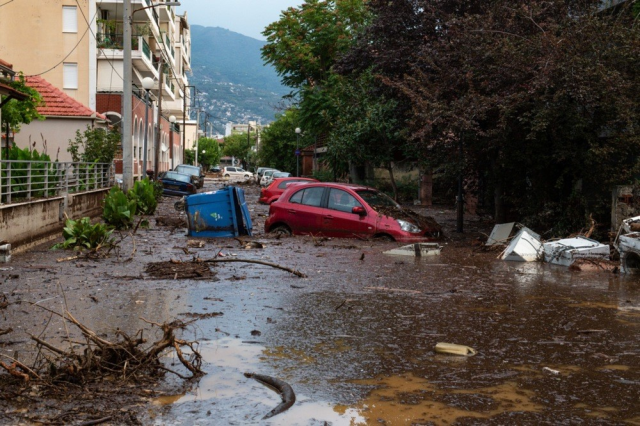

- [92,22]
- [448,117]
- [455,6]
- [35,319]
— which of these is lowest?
[35,319]

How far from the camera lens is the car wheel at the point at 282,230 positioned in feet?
62.2

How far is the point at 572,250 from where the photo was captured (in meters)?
14.5

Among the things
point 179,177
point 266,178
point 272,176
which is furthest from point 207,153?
point 179,177

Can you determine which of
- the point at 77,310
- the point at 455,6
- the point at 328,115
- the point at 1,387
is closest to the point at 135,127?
the point at 328,115

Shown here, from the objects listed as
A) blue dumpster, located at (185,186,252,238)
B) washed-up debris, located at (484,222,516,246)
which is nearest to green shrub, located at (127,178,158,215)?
blue dumpster, located at (185,186,252,238)

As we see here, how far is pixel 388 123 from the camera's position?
3334cm

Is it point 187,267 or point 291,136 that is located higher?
point 291,136

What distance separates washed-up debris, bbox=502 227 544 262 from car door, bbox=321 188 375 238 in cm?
344

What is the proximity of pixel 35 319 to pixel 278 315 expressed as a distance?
103 inches

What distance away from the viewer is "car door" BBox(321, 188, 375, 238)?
17875mm

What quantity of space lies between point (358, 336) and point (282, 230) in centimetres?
1140

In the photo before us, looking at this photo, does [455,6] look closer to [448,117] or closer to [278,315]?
[448,117]

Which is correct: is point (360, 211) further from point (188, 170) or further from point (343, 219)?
point (188, 170)

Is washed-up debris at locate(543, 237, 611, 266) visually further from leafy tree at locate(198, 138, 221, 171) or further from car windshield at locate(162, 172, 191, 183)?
leafy tree at locate(198, 138, 221, 171)
